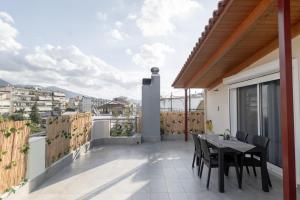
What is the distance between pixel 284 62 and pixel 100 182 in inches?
163

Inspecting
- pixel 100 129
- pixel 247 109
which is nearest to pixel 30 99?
pixel 100 129

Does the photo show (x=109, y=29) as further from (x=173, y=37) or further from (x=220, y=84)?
(x=220, y=84)

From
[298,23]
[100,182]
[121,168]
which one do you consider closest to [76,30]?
[121,168]

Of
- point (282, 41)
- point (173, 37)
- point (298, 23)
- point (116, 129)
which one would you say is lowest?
point (116, 129)

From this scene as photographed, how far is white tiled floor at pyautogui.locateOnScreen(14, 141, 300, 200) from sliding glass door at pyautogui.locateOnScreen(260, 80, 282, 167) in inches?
25.1

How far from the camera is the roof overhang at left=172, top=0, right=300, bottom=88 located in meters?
3.65

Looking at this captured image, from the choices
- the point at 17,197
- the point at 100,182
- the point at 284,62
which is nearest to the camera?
the point at 284,62

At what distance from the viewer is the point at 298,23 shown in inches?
173

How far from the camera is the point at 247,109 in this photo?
7230 mm

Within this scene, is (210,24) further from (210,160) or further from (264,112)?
(264,112)

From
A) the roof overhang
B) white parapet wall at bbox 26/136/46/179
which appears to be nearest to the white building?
the roof overhang

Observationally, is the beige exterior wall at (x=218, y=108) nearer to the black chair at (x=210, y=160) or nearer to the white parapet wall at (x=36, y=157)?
the black chair at (x=210, y=160)

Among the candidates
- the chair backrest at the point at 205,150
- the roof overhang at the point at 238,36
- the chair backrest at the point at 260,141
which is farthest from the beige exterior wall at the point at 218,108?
the chair backrest at the point at 205,150

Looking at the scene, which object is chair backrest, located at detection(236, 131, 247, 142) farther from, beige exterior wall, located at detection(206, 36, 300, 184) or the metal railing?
the metal railing
